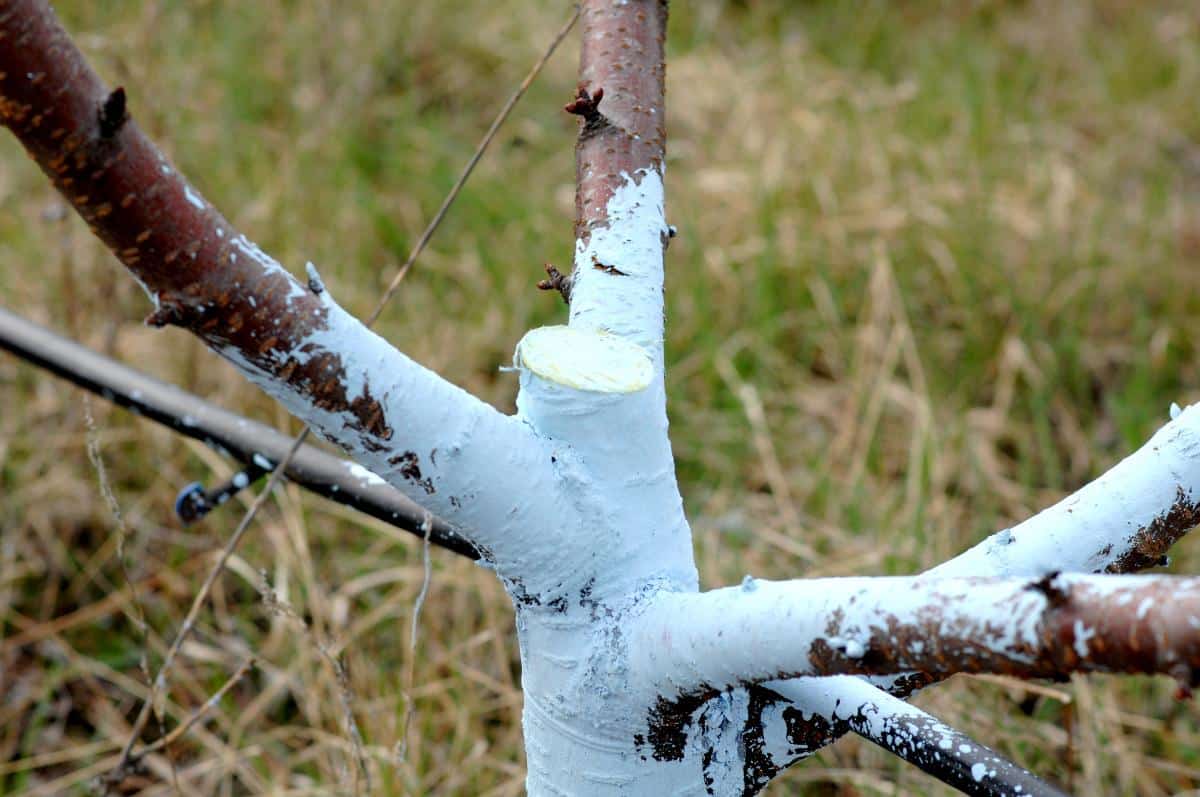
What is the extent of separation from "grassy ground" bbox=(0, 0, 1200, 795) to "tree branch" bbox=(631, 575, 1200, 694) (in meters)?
0.85

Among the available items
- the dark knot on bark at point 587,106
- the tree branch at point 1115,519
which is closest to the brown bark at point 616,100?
the dark knot on bark at point 587,106

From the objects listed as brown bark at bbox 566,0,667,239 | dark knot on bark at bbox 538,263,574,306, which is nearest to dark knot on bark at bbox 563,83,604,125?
brown bark at bbox 566,0,667,239

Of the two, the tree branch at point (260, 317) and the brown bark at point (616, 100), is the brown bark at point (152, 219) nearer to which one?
the tree branch at point (260, 317)

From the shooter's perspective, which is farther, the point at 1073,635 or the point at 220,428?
the point at 220,428

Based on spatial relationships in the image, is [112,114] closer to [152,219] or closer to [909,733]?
[152,219]

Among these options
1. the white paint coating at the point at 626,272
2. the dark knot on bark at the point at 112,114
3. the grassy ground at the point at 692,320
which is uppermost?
the grassy ground at the point at 692,320

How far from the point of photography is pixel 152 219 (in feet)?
1.58

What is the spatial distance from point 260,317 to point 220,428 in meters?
0.45

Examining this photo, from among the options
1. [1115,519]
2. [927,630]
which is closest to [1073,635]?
[927,630]

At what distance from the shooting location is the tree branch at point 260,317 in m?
0.45

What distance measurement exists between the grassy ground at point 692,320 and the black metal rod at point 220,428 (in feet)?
1.87

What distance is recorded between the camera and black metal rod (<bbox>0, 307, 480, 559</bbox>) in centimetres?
85

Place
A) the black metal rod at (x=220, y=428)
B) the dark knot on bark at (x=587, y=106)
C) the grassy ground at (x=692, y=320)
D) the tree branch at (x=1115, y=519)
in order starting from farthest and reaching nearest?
the grassy ground at (x=692, y=320) → the black metal rod at (x=220, y=428) → the dark knot on bark at (x=587, y=106) → the tree branch at (x=1115, y=519)

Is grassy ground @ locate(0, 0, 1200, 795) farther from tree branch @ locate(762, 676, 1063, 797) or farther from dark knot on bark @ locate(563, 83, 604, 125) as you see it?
dark knot on bark @ locate(563, 83, 604, 125)
